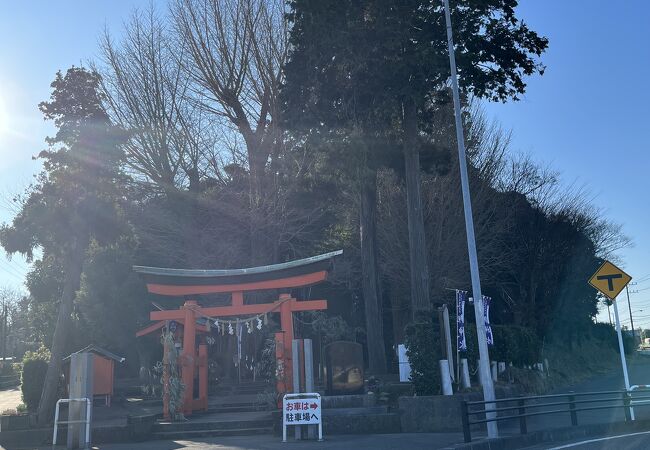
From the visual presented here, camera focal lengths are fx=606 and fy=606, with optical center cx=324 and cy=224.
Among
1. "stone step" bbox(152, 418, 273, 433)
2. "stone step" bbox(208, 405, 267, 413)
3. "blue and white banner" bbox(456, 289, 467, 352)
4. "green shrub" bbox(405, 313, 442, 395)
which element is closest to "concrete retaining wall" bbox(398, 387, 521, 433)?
"green shrub" bbox(405, 313, 442, 395)

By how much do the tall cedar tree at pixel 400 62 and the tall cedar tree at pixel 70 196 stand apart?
21.6ft

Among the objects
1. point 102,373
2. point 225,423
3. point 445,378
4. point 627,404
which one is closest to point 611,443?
point 627,404

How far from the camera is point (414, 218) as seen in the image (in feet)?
65.0

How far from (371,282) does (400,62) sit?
9.64 meters

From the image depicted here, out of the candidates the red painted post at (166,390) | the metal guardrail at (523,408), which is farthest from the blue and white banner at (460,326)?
the red painted post at (166,390)

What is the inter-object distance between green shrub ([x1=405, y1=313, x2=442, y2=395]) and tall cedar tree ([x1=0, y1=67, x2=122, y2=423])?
33.1 ft

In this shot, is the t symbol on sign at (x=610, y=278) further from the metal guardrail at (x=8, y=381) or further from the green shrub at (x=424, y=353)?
the metal guardrail at (x=8, y=381)

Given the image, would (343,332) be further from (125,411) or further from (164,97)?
(164,97)

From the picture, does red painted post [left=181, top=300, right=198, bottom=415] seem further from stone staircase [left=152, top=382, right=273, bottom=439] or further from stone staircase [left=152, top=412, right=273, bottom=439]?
stone staircase [left=152, top=412, right=273, bottom=439]

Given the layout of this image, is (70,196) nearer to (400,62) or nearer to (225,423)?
(225,423)

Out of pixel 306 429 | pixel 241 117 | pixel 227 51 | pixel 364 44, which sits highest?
pixel 227 51

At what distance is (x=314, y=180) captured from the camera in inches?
1022

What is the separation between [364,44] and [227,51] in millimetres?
12949

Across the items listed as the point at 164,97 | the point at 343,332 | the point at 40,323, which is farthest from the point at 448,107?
the point at 40,323
